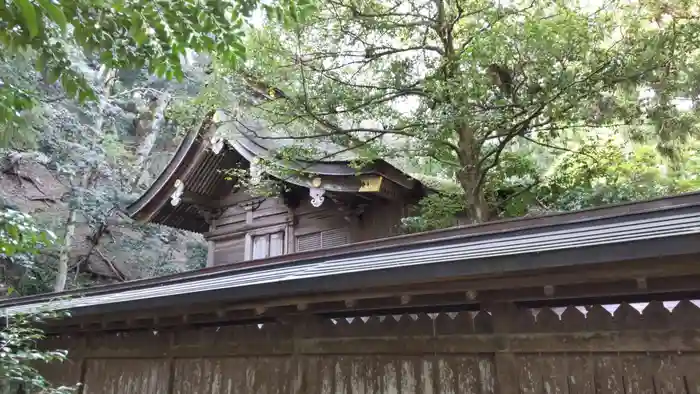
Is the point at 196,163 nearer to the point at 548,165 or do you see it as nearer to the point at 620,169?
the point at 548,165

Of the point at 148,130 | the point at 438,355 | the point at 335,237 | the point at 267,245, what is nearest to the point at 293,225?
the point at 267,245

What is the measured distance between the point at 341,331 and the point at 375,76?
472 cm

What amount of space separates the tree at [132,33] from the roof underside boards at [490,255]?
67.8 inches

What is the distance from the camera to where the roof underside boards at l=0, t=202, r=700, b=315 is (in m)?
2.55

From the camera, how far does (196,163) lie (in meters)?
10.2

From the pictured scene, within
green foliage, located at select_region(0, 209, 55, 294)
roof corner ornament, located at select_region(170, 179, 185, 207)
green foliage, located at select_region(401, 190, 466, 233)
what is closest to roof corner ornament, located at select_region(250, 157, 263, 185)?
roof corner ornament, located at select_region(170, 179, 185, 207)

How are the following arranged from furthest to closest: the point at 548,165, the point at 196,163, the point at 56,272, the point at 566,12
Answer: the point at 56,272
the point at 196,163
the point at 548,165
the point at 566,12

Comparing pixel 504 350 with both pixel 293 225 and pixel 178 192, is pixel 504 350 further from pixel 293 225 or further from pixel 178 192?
pixel 178 192

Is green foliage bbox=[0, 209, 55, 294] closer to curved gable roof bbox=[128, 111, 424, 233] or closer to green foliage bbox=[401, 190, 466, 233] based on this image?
curved gable roof bbox=[128, 111, 424, 233]

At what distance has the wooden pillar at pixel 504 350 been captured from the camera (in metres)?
3.45

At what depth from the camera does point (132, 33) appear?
313 centimetres

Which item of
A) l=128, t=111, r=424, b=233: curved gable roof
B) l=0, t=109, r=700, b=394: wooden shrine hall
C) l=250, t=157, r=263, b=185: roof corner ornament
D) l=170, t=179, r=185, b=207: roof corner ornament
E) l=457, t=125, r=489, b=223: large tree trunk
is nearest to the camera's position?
l=0, t=109, r=700, b=394: wooden shrine hall

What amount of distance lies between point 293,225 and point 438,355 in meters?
6.47

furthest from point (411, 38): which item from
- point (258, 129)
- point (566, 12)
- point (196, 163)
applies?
point (196, 163)
